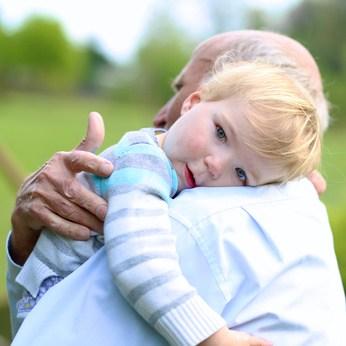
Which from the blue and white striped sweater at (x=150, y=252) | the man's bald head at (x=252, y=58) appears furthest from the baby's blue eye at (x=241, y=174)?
the man's bald head at (x=252, y=58)

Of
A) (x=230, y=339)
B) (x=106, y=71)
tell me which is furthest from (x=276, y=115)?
(x=106, y=71)

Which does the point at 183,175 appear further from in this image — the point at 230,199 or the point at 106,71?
the point at 106,71

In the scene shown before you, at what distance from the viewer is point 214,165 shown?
6.25 ft

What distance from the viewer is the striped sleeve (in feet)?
5.63

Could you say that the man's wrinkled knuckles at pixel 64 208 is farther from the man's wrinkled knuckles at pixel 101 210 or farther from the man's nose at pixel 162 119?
the man's nose at pixel 162 119

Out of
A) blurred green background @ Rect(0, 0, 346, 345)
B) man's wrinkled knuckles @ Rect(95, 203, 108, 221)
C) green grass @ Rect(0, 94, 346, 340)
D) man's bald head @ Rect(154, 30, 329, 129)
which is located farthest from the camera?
blurred green background @ Rect(0, 0, 346, 345)

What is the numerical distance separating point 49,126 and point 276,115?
30541 millimetres

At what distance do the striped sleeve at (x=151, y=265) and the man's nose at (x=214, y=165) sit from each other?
0.14 m

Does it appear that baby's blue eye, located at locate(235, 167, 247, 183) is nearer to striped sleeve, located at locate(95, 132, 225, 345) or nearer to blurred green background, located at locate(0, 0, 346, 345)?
striped sleeve, located at locate(95, 132, 225, 345)

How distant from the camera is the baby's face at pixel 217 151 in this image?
1904 mm

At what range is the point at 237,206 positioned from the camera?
1.91 m

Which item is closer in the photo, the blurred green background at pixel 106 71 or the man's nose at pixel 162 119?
the man's nose at pixel 162 119

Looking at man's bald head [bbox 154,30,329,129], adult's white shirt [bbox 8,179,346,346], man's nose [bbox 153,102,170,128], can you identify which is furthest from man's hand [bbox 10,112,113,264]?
man's nose [bbox 153,102,170,128]

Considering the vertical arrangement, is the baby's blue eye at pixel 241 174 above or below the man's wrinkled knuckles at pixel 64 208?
above
